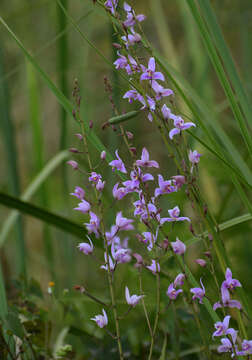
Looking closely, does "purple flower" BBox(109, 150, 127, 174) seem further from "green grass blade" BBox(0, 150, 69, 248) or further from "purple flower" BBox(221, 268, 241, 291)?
"green grass blade" BBox(0, 150, 69, 248)

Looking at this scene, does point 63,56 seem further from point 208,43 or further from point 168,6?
point 168,6

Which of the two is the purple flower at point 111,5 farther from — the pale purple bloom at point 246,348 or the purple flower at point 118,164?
the pale purple bloom at point 246,348

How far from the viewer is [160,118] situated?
0.54 metres

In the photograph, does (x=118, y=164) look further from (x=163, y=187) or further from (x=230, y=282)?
(x=230, y=282)

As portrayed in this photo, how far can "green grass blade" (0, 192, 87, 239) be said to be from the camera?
75 cm

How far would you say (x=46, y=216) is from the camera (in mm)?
764

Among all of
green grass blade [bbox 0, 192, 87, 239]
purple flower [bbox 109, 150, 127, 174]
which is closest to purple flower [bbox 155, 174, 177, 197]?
purple flower [bbox 109, 150, 127, 174]

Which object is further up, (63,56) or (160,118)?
(63,56)

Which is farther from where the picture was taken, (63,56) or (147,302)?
(63,56)

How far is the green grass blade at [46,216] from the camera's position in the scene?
0.75 meters

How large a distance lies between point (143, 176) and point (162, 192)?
3cm

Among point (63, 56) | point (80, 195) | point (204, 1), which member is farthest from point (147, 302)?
point (63, 56)

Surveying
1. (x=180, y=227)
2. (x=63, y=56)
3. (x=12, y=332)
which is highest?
(x=63, y=56)

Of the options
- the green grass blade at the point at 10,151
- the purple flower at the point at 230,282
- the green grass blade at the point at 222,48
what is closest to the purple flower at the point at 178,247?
the purple flower at the point at 230,282
